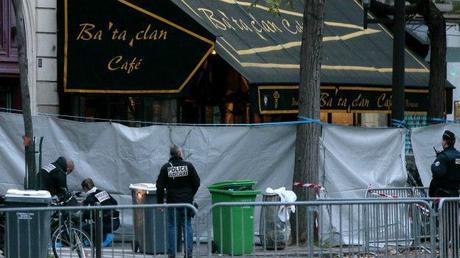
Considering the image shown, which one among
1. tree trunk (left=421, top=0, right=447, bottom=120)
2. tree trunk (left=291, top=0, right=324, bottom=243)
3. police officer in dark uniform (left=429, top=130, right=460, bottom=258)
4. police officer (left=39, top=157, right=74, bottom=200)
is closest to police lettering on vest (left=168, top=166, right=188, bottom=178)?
police officer (left=39, top=157, right=74, bottom=200)

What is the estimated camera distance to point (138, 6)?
18.2 meters

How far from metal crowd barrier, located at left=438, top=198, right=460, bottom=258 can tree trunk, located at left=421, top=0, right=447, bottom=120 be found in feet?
26.8

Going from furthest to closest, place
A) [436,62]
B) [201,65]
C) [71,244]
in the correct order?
[436,62] < [201,65] < [71,244]

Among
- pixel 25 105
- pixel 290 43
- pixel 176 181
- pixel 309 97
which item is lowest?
pixel 176 181

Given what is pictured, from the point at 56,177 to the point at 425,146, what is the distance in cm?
669

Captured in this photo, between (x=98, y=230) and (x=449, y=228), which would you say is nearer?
(x=98, y=230)

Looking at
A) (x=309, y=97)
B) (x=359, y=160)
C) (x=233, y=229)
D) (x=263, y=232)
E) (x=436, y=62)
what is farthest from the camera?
(x=436, y=62)

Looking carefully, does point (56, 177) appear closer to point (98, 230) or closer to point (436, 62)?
point (98, 230)

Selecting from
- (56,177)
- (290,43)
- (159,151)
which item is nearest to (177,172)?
(159,151)

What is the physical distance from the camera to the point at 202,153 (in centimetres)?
1641

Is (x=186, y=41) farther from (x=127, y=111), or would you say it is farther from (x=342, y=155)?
(x=342, y=155)

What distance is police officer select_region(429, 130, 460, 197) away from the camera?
1505 cm

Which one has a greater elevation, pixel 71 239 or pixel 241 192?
pixel 241 192

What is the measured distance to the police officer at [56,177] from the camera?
15.1 metres
